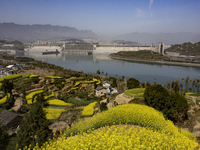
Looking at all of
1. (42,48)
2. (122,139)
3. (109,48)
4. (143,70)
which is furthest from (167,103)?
(42,48)

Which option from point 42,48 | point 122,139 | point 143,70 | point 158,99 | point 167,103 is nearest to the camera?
point 122,139

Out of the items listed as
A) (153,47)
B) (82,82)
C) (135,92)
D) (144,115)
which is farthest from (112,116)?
(153,47)

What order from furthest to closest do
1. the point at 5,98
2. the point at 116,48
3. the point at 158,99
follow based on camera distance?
the point at 116,48 → the point at 5,98 → the point at 158,99

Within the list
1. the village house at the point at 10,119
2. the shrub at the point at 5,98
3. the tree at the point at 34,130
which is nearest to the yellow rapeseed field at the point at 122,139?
the tree at the point at 34,130

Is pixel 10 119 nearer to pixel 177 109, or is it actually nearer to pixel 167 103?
pixel 167 103

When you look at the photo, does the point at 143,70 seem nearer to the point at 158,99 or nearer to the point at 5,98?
the point at 158,99

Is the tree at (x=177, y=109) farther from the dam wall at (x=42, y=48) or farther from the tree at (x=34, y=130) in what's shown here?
the dam wall at (x=42, y=48)

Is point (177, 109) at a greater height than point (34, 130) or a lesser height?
greater

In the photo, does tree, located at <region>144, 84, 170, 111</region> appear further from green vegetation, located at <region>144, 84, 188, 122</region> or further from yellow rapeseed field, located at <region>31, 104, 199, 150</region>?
yellow rapeseed field, located at <region>31, 104, 199, 150</region>

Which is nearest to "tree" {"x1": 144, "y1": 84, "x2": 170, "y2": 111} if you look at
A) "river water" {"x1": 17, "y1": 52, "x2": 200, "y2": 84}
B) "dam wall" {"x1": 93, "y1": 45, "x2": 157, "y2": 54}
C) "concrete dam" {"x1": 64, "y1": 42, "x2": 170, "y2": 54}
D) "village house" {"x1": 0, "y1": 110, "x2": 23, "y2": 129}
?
"village house" {"x1": 0, "y1": 110, "x2": 23, "y2": 129}

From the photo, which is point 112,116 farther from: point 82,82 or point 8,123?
point 82,82

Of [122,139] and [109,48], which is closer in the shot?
[122,139]

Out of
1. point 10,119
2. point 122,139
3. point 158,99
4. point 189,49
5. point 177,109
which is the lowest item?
point 10,119

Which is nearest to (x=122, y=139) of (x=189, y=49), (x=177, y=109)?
(x=177, y=109)
